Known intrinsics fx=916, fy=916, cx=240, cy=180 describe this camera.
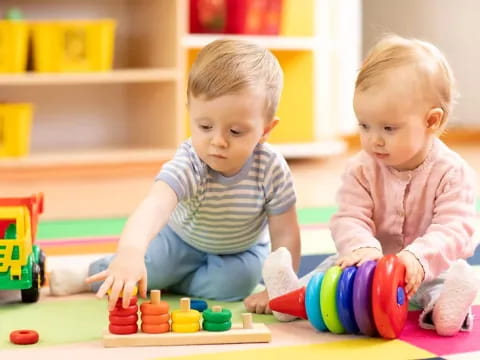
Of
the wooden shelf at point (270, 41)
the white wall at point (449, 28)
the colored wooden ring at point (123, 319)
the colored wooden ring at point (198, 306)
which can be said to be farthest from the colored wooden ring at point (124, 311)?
the white wall at point (449, 28)

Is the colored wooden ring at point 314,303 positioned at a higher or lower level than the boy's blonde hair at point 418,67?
lower

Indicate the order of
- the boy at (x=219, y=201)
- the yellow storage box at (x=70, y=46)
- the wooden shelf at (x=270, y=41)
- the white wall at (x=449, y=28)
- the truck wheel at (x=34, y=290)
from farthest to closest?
the white wall at (x=449, y=28) < the wooden shelf at (x=270, y=41) < the yellow storage box at (x=70, y=46) < the truck wheel at (x=34, y=290) < the boy at (x=219, y=201)

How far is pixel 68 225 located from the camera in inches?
77.8

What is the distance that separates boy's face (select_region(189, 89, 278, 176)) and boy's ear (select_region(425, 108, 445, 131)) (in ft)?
0.70

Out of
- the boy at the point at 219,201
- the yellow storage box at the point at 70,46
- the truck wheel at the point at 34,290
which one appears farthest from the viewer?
the yellow storage box at the point at 70,46

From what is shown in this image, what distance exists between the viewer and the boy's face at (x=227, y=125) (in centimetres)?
116

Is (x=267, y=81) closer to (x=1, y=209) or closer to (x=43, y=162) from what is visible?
(x=1, y=209)

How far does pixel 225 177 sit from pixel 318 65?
1763 millimetres

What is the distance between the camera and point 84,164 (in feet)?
7.84

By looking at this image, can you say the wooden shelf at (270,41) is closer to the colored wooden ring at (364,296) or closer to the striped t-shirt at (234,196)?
the striped t-shirt at (234,196)

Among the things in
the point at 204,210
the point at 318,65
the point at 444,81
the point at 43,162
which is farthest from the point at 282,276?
the point at 318,65

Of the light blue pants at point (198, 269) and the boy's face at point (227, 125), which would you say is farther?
the light blue pants at point (198, 269)

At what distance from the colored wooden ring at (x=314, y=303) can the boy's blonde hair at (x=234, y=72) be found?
0.82ft

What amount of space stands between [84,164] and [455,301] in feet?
4.82
